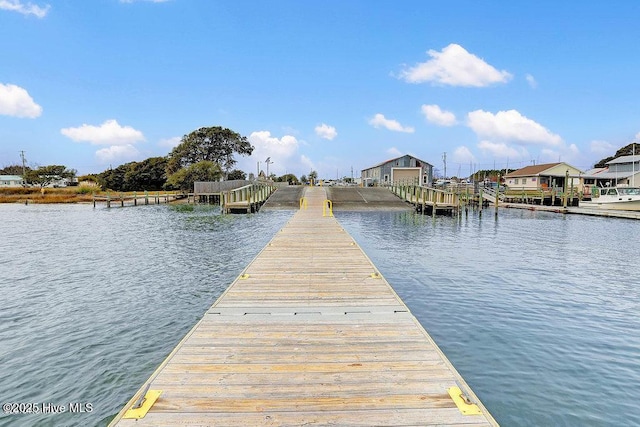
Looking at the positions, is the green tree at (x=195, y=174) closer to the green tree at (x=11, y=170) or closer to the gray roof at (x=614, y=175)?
the gray roof at (x=614, y=175)

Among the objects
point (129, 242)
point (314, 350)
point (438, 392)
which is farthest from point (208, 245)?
point (438, 392)

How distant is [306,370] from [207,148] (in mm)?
77552

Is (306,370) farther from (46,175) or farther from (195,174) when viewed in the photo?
(46,175)

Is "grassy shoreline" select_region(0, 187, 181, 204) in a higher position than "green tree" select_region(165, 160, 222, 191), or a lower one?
lower

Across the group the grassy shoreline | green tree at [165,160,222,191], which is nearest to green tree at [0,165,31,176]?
the grassy shoreline

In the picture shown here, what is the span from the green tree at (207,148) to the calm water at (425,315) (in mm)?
58920

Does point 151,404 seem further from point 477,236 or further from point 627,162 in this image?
point 627,162

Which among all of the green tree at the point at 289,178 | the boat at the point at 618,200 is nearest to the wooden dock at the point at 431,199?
the boat at the point at 618,200

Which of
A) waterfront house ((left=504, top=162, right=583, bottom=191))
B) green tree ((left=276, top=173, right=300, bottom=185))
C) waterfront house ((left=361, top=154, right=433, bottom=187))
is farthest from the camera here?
green tree ((left=276, top=173, right=300, bottom=185))

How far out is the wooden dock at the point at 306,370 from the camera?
3605 mm

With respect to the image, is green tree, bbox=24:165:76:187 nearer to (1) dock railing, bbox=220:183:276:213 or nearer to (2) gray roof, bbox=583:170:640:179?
(1) dock railing, bbox=220:183:276:213

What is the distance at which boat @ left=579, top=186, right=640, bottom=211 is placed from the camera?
1580 inches

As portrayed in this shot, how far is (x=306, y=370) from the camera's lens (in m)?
4.52

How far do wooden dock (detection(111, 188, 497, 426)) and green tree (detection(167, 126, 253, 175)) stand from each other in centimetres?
7358
